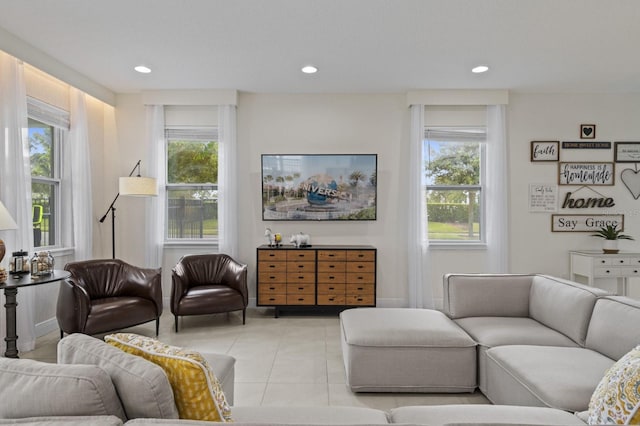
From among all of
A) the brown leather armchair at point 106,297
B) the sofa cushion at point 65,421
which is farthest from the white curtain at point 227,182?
the sofa cushion at point 65,421

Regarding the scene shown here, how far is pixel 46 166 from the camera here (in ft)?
14.0

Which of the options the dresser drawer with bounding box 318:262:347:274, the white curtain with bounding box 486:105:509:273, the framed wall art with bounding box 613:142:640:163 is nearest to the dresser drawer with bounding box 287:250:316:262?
the dresser drawer with bounding box 318:262:347:274

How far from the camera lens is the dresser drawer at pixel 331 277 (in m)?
4.61

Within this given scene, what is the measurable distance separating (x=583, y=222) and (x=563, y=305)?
114 inches

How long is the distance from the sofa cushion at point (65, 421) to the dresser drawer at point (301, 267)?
3.68 meters

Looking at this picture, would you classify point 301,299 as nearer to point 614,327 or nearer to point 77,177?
point 77,177

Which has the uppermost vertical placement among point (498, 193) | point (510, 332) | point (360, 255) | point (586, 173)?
point (586, 173)

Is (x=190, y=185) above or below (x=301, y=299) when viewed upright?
above

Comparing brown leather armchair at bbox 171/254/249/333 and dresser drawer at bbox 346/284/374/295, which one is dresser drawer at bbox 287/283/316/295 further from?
brown leather armchair at bbox 171/254/249/333

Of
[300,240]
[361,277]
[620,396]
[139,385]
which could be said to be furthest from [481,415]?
[300,240]

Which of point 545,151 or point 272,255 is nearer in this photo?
point 272,255

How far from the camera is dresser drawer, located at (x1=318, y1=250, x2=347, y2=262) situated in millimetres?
4602

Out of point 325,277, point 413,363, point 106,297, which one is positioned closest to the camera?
point 413,363

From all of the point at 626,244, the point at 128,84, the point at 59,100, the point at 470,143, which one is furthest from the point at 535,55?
the point at 59,100
